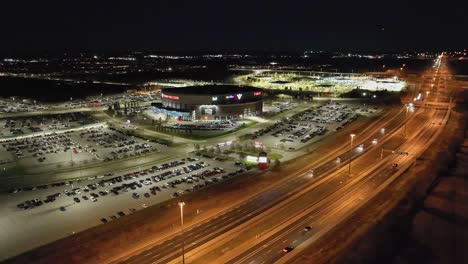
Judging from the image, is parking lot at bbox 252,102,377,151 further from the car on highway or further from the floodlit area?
the floodlit area

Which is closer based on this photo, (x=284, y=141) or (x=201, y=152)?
(x=201, y=152)

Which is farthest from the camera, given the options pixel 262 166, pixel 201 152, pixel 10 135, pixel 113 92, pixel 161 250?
pixel 113 92

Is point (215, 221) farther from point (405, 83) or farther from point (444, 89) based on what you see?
point (405, 83)

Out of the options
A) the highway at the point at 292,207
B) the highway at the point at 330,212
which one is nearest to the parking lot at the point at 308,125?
the highway at the point at 292,207

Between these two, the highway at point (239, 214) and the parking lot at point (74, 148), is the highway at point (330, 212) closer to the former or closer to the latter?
the highway at point (239, 214)

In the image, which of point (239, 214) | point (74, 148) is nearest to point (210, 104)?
point (74, 148)

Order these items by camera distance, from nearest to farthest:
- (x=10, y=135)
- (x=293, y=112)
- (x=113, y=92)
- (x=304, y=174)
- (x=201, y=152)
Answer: (x=304, y=174)
(x=201, y=152)
(x=10, y=135)
(x=293, y=112)
(x=113, y=92)

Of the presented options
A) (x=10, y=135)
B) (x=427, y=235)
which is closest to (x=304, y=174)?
(x=427, y=235)

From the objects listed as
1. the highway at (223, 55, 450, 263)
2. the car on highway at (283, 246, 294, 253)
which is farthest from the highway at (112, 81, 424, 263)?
the car on highway at (283, 246, 294, 253)
